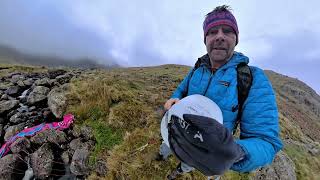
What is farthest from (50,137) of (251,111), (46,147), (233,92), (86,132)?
(251,111)

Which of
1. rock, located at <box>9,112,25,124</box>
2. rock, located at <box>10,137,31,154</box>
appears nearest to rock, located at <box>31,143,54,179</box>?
rock, located at <box>10,137,31,154</box>

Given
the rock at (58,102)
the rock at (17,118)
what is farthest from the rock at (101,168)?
the rock at (17,118)

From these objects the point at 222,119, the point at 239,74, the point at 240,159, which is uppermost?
the point at 239,74

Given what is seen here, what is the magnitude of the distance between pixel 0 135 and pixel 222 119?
8819 mm

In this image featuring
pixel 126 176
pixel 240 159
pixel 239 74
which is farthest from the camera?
pixel 126 176

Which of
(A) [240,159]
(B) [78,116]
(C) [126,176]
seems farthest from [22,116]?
(A) [240,159]

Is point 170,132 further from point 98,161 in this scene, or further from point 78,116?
point 78,116

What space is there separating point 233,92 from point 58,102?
8.01m

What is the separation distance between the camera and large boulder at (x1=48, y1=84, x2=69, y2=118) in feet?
32.2

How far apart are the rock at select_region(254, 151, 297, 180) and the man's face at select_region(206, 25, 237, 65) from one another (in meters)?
5.10

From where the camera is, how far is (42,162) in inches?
297

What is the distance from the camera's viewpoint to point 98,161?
7141 millimetres

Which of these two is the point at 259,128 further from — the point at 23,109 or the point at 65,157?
the point at 23,109

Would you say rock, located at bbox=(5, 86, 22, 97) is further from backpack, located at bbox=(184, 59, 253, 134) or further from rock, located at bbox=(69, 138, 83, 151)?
backpack, located at bbox=(184, 59, 253, 134)
